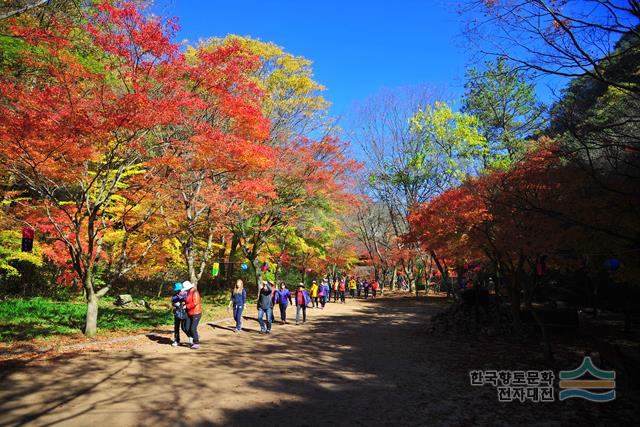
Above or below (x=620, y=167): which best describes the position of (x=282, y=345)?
below

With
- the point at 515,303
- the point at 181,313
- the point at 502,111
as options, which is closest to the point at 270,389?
the point at 181,313

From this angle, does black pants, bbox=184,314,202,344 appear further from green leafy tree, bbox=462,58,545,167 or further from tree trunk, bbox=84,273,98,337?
green leafy tree, bbox=462,58,545,167


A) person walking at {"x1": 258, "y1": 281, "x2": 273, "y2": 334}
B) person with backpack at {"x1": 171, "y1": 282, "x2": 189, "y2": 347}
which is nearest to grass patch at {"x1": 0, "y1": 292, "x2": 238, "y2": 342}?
person with backpack at {"x1": 171, "y1": 282, "x2": 189, "y2": 347}

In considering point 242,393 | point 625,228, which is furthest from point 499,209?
point 242,393

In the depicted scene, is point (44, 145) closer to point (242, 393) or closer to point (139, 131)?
point (139, 131)

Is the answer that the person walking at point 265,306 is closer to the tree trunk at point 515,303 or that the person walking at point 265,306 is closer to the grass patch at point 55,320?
the grass patch at point 55,320

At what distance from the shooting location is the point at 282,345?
9.15 metres

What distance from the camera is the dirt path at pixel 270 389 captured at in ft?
14.6

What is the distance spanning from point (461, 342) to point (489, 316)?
208 centimetres

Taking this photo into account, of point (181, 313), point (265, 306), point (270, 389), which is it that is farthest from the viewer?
point (265, 306)

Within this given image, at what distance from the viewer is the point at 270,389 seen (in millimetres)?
5559

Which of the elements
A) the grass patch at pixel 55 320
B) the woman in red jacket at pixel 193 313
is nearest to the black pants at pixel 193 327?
the woman in red jacket at pixel 193 313

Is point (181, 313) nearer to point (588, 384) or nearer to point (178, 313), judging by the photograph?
point (178, 313)

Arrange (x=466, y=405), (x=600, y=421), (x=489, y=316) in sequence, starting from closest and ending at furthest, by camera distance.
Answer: (x=600, y=421)
(x=466, y=405)
(x=489, y=316)
